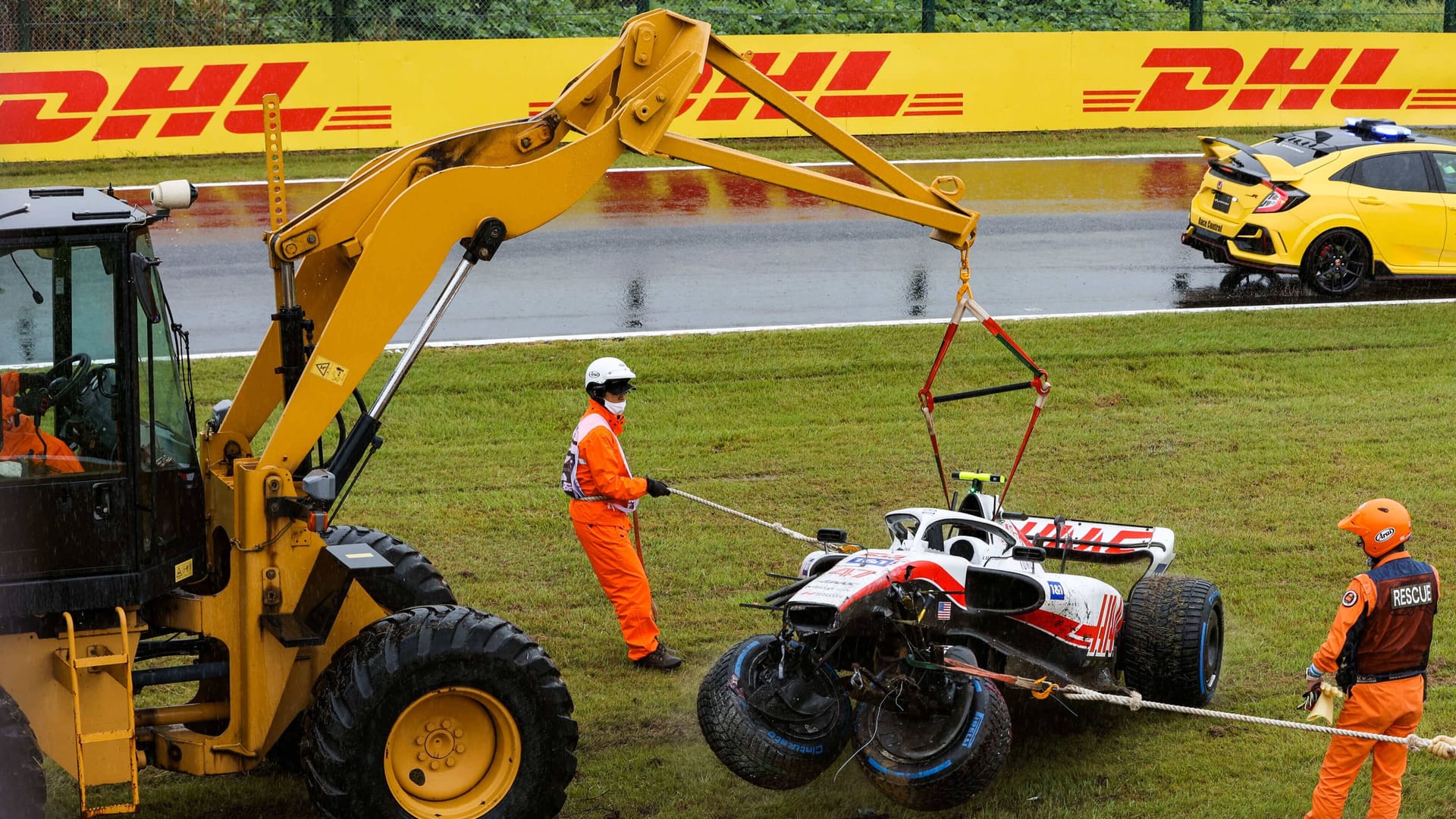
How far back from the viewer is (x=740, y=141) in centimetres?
2298

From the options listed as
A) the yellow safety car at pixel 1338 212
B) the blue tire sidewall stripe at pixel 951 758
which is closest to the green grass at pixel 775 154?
the yellow safety car at pixel 1338 212

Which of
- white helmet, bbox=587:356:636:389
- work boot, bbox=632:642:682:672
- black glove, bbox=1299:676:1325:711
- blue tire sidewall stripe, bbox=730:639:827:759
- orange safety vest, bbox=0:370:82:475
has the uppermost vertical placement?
white helmet, bbox=587:356:636:389

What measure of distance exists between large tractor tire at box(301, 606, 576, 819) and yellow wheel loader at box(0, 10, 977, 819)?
0.4 inches

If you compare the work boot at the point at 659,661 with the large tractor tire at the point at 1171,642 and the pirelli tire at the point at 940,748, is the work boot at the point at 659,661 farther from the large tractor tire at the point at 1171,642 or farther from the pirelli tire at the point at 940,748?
the large tractor tire at the point at 1171,642

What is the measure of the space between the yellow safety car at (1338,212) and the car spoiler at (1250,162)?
17mm

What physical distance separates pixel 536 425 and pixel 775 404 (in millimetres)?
2214

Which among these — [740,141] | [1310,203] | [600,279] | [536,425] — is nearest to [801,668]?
[536,425]

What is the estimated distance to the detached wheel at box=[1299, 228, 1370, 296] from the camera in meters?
16.9

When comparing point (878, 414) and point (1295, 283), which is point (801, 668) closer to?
point (878, 414)

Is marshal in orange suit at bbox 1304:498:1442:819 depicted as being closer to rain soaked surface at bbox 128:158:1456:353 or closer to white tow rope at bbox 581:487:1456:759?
white tow rope at bbox 581:487:1456:759

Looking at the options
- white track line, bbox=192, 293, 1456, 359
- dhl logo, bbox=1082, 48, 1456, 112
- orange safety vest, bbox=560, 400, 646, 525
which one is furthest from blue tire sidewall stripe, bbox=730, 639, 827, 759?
dhl logo, bbox=1082, 48, 1456, 112

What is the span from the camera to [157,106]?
20.9 meters

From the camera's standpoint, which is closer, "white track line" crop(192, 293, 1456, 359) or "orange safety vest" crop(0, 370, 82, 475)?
"orange safety vest" crop(0, 370, 82, 475)

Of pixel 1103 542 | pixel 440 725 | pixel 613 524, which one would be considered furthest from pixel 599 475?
pixel 1103 542
